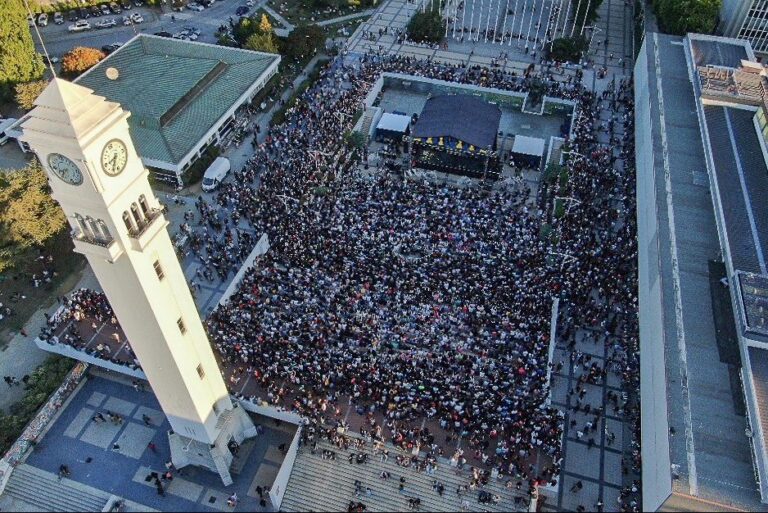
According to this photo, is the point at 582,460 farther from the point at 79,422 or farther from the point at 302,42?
the point at 302,42

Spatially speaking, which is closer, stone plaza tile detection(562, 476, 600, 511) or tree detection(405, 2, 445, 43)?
stone plaza tile detection(562, 476, 600, 511)

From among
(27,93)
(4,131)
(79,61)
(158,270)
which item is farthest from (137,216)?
(79,61)

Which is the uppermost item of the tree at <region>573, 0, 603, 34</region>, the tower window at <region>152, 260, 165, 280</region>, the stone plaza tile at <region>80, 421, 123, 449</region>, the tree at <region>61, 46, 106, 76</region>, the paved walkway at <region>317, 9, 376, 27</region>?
the tree at <region>573, 0, 603, 34</region>

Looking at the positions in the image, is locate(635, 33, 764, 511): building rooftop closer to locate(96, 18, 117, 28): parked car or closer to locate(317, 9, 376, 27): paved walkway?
locate(317, 9, 376, 27): paved walkway

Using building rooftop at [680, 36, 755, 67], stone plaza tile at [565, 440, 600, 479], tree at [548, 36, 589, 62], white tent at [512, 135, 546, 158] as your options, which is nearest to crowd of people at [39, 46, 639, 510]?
stone plaza tile at [565, 440, 600, 479]

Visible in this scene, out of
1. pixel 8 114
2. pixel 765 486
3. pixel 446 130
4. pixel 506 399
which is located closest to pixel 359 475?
pixel 506 399

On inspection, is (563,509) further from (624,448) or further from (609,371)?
(609,371)

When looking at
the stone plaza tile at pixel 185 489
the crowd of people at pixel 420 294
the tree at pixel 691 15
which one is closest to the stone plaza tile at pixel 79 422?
the crowd of people at pixel 420 294
